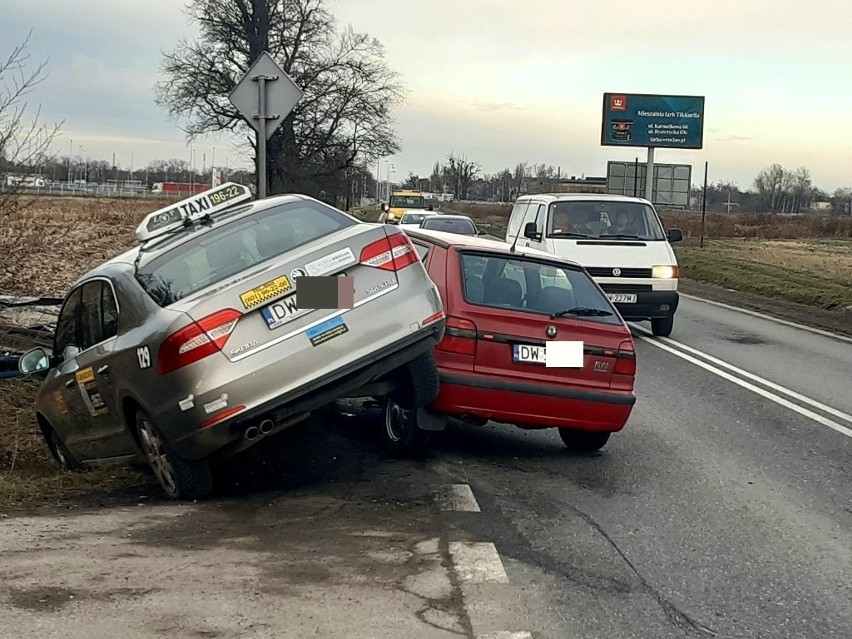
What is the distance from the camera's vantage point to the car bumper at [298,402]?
243 inches

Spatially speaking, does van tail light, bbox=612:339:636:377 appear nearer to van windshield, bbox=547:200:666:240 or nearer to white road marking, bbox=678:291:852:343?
van windshield, bbox=547:200:666:240

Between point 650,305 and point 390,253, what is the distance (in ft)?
31.2

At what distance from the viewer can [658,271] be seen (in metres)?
15.5

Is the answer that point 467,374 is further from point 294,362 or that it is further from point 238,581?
point 238,581

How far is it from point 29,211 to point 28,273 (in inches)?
302

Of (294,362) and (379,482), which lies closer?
(294,362)

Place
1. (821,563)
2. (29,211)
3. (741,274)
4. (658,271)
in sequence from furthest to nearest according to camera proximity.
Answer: (741,274) < (658,271) < (29,211) < (821,563)

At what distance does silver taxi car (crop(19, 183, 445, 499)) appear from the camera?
6117 mm

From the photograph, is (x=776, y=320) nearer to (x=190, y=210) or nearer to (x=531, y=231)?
(x=531, y=231)

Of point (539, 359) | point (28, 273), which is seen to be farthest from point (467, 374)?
point (28, 273)

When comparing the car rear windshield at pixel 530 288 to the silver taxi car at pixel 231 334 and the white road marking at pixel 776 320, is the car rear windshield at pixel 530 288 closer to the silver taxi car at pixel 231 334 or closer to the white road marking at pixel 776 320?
Result: the silver taxi car at pixel 231 334

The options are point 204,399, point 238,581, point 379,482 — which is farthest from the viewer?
point 379,482

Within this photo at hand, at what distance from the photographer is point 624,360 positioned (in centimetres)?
778

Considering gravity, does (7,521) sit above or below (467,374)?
below
